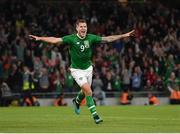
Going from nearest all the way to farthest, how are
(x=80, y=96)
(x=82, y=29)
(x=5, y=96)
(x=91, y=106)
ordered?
(x=91, y=106) → (x=82, y=29) → (x=80, y=96) → (x=5, y=96)

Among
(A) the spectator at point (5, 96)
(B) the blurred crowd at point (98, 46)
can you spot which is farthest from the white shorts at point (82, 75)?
(B) the blurred crowd at point (98, 46)

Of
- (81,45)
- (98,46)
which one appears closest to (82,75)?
(81,45)

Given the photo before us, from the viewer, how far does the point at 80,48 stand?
16719 mm

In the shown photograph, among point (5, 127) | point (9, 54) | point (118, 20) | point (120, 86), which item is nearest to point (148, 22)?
point (118, 20)

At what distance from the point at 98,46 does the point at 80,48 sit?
15.1m

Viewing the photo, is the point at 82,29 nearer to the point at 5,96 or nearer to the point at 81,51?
the point at 81,51

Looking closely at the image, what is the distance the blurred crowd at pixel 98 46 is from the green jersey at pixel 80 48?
1175 centimetres

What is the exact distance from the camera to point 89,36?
1689 centimetres

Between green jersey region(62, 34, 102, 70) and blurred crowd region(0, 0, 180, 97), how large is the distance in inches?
463

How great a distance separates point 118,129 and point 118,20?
67.4ft

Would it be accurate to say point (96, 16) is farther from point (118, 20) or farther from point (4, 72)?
point (4, 72)

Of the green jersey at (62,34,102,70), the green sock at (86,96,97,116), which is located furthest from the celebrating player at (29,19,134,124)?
the green sock at (86,96,97,116)

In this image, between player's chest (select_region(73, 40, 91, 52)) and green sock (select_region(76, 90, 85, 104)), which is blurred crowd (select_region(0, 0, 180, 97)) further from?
player's chest (select_region(73, 40, 91, 52))

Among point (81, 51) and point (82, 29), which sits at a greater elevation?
point (82, 29)
